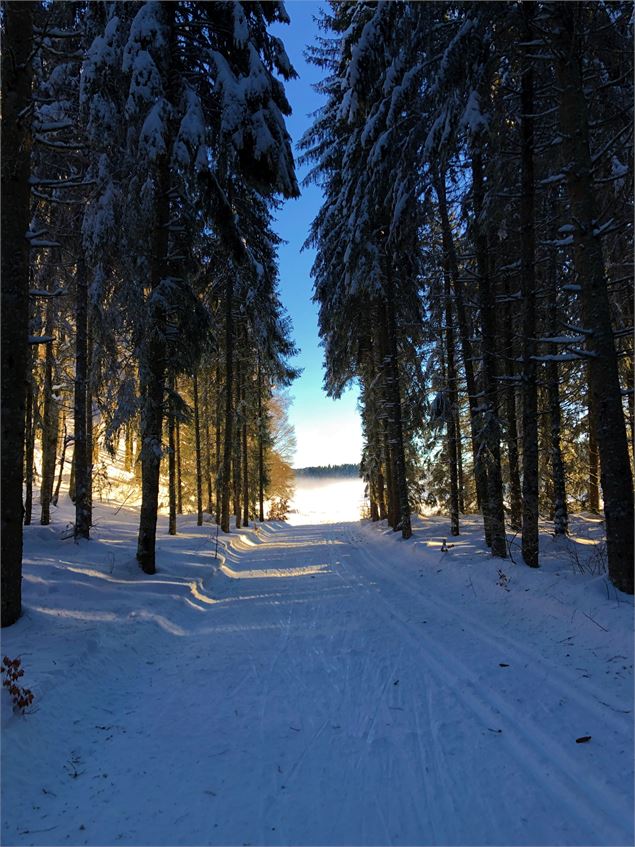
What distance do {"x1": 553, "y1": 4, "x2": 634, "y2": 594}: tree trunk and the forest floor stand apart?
2.66 feet

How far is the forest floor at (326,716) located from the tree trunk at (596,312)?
2.66 feet

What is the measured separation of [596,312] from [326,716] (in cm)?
551

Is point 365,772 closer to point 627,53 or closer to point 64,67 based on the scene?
point 627,53

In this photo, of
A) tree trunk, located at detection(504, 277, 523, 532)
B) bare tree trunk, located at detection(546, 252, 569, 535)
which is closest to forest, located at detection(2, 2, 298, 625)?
tree trunk, located at detection(504, 277, 523, 532)

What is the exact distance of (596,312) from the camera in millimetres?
5535

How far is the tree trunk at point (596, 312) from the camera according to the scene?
17.3ft

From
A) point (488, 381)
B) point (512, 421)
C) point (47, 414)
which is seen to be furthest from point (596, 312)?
point (47, 414)

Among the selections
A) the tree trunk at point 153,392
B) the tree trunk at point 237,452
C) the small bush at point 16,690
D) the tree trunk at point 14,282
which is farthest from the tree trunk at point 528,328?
the tree trunk at point 237,452

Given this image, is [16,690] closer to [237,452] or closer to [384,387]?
[384,387]

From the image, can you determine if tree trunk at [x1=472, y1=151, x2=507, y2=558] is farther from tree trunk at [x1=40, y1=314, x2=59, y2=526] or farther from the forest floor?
tree trunk at [x1=40, y1=314, x2=59, y2=526]

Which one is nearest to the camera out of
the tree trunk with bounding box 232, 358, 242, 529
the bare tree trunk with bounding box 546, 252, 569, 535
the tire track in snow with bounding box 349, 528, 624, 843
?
the tire track in snow with bounding box 349, 528, 624, 843

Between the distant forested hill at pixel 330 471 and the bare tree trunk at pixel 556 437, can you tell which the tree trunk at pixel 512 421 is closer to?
the bare tree trunk at pixel 556 437

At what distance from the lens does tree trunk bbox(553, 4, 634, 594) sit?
526 cm

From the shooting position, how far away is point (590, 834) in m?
2.37
